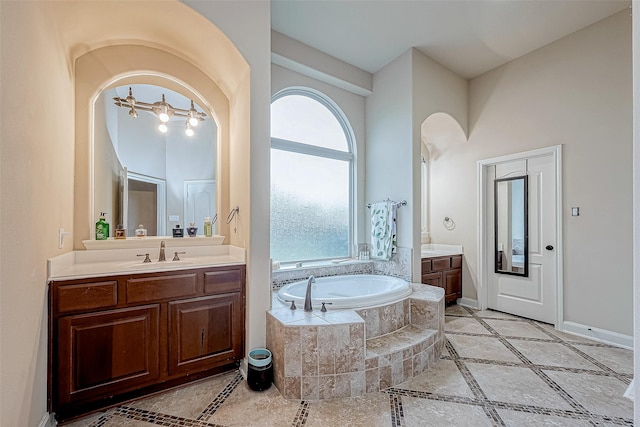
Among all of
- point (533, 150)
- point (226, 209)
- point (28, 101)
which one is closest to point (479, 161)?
point (533, 150)

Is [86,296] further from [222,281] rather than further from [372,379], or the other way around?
[372,379]

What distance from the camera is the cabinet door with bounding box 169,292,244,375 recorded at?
6.60 ft

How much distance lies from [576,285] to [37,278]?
453 cm

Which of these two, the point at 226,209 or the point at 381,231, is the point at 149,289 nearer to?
the point at 226,209

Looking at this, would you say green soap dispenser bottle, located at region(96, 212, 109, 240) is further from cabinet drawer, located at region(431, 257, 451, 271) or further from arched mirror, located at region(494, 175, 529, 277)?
arched mirror, located at region(494, 175, 529, 277)

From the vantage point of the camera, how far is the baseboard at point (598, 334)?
2.67 m

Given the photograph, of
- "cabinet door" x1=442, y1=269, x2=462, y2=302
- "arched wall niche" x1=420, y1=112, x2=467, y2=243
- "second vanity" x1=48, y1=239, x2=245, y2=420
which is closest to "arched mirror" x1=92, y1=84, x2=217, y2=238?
"second vanity" x1=48, y1=239, x2=245, y2=420

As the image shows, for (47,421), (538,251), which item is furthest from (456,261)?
(47,421)

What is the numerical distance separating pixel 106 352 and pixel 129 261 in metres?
0.70

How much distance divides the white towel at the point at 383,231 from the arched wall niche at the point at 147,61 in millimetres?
1846

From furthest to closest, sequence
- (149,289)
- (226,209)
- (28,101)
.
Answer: (226,209) → (149,289) → (28,101)

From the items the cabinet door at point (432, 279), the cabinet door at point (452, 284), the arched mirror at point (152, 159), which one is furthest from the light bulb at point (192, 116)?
the cabinet door at point (452, 284)

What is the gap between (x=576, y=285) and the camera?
9.91 ft

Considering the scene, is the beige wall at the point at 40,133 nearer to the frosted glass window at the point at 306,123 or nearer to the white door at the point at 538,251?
the frosted glass window at the point at 306,123
